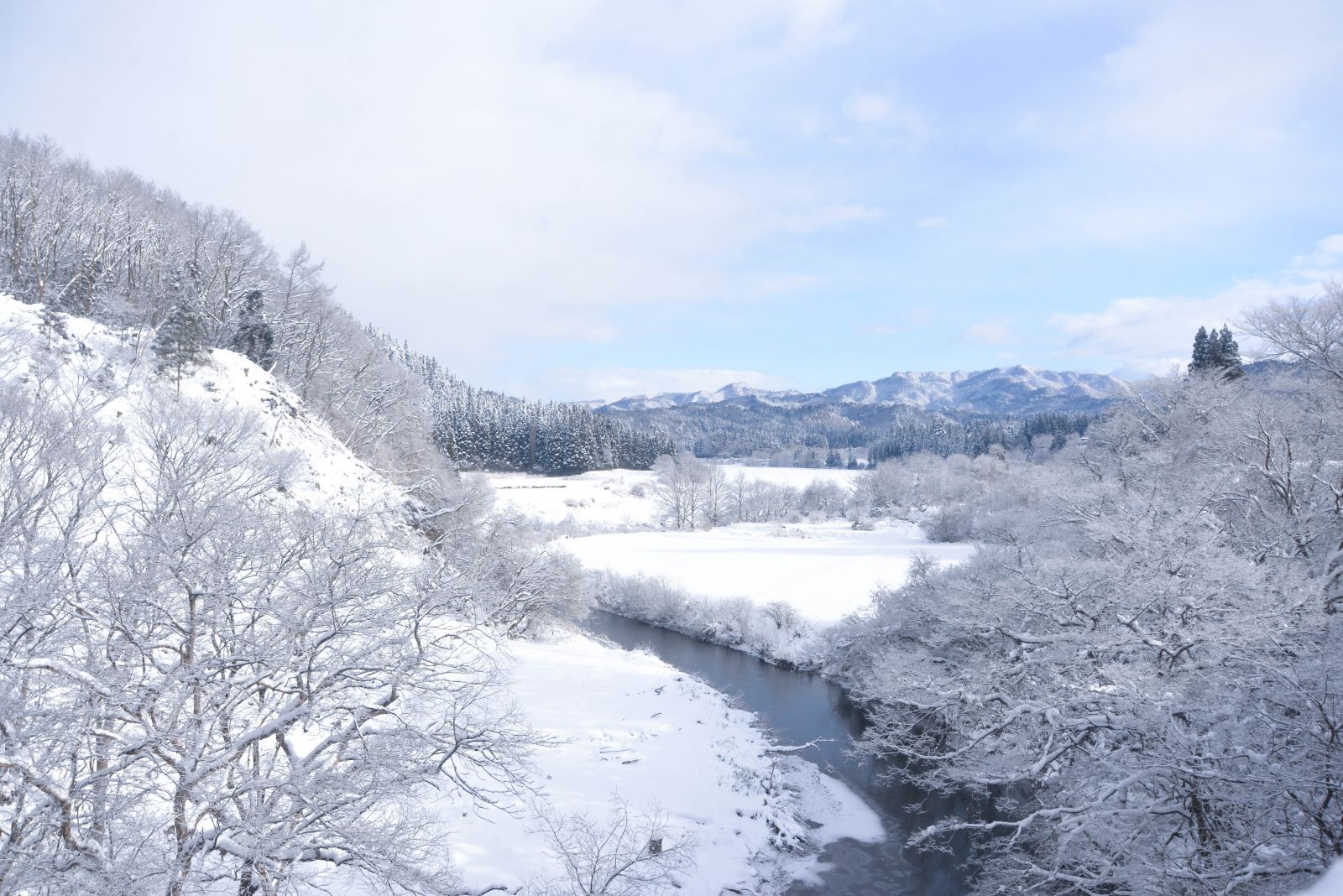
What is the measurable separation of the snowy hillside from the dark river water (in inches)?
40.9

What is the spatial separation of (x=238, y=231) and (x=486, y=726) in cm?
3762

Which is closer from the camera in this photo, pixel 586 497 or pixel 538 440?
pixel 586 497

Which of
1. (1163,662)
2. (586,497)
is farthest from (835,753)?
(586,497)

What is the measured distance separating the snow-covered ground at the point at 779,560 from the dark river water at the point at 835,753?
4.19 meters

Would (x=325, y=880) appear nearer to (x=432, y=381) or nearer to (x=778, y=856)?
(x=778, y=856)

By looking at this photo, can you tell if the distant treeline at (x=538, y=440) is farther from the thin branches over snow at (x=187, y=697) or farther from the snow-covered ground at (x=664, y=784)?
the thin branches over snow at (x=187, y=697)

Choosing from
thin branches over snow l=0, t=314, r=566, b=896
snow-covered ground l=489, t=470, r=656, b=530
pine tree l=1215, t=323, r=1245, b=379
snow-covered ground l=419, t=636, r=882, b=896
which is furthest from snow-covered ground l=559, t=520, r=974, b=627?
thin branches over snow l=0, t=314, r=566, b=896

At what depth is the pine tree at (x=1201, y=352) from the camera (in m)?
34.7

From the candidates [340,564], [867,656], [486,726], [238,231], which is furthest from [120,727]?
[238,231]

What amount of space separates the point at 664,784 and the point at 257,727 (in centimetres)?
987

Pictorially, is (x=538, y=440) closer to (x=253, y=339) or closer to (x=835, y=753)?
(x=253, y=339)

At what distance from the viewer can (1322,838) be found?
689 cm

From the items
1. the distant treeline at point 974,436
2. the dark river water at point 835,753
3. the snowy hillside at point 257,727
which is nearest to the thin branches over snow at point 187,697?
the snowy hillside at point 257,727

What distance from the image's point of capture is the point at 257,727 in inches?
330
